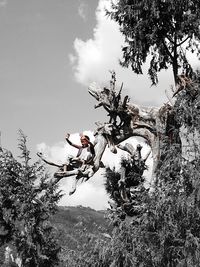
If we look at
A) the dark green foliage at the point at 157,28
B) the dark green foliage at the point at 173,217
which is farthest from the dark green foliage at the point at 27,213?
the dark green foliage at the point at 173,217

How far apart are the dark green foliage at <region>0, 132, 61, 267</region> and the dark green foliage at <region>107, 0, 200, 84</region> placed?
24.4 feet

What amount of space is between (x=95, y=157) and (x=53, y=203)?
9949 mm

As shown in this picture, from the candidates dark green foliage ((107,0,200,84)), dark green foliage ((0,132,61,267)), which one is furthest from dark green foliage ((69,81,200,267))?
dark green foliage ((0,132,61,267))

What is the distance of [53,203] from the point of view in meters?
22.8

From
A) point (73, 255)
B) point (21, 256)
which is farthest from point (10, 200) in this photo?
point (73, 255)

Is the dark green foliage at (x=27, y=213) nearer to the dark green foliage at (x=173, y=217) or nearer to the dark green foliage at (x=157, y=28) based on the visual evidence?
the dark green foliage at (x=157, y=28)

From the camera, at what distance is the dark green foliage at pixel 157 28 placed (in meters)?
15.7

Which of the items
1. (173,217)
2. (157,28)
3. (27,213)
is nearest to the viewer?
(173,217)

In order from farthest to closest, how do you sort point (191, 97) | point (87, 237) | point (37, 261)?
point (37, 261), point (87, 237), point (191, 97)

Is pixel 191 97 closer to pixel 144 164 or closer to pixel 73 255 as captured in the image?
pixel 144 164

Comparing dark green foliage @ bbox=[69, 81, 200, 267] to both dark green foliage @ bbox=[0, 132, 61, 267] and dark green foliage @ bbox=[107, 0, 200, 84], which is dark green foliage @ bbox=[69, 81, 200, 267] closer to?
dark green foliage @ bbox=[107, 0, 200, 84]

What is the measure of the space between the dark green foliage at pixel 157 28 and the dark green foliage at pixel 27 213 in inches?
293

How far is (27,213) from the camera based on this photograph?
2120cm

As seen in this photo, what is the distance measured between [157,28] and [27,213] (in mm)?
10061
